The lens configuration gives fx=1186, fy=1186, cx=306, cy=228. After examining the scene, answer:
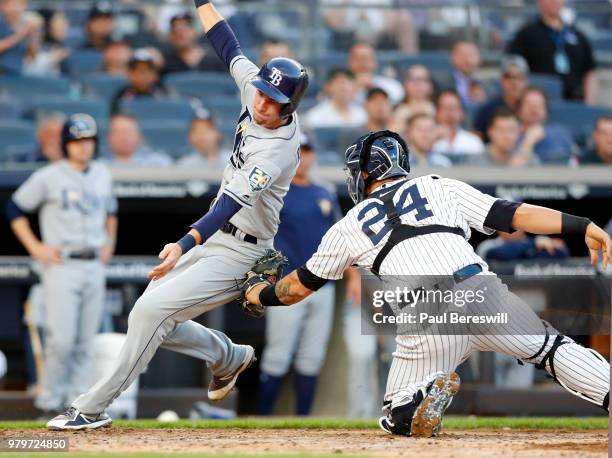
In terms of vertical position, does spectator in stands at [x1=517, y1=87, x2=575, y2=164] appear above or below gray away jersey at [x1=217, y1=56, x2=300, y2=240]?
above

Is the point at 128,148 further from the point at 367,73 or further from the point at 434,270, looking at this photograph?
the point at 434,270

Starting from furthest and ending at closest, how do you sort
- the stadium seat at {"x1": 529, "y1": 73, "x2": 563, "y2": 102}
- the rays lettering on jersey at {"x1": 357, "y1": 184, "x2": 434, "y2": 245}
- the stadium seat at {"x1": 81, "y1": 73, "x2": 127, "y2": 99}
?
the stadium seat at {"x1": 529, "y1": 73, "x2": 563, "y2": 102} → the stadium seat at {"x1": 81, "y1": 73, "x2": 127, "y2": 99} → the rays lettering on jersey at {"x1": 357, "y1": 184, "x2": 434, "y2": 245}

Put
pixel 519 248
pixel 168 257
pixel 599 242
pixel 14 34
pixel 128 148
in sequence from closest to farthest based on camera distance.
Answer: pixel 599 242
pixel 168 257
pixel 519 248
pixel 128 148
pixel 14 34

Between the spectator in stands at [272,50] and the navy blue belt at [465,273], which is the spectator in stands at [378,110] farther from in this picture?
the navy blue belt at [465,273]

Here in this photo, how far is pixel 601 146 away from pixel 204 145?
10.7 feet

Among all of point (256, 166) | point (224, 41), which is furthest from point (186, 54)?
point (256, 166)

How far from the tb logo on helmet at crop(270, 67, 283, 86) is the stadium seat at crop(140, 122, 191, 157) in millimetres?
4043

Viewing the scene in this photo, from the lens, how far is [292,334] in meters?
8.82

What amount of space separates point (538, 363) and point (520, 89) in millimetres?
5515

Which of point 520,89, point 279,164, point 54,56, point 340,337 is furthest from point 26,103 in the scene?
point 279,164

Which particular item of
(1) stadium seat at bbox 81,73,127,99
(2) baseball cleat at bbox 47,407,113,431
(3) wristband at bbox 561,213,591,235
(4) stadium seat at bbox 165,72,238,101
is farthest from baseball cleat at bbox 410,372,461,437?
(1) stadium seat at bbox 81,73,127,99

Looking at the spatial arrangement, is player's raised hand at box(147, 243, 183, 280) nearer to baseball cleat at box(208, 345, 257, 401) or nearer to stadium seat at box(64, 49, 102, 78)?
baseball cleat at box(208, 345, 257, 401)

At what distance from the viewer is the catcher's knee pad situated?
17.3ft

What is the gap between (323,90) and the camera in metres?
10.2
